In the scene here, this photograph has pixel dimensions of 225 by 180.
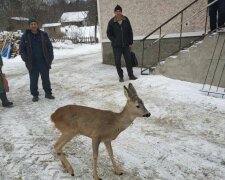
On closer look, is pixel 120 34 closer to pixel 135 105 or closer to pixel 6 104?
pixel 6 104

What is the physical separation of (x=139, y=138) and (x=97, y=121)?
1.72m

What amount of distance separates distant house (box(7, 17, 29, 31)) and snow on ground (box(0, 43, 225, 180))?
26023 mm

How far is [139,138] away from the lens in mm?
5984

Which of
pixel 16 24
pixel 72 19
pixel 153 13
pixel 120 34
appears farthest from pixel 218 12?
pixel 72 19

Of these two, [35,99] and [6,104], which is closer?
[6,104]

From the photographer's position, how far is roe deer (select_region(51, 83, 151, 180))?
437 centimetres

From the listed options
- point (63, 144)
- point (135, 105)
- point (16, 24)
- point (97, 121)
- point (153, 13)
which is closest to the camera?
point (135, 105)

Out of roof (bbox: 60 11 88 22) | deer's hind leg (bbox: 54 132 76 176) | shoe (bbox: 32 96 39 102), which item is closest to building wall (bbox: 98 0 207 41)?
shoe (bbox: 32 96 39 102)

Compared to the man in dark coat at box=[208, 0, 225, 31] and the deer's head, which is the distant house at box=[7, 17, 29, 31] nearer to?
the man in dark coat at box=[208, 0, 225, 31]

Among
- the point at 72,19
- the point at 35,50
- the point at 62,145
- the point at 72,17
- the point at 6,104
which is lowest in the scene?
the point at 6,104

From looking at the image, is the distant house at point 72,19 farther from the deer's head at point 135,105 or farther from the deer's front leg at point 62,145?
the deer's head at point 135,105

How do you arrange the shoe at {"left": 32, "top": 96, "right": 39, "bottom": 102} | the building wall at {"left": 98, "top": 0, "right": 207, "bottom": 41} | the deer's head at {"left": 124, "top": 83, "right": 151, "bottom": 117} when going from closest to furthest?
1. the deer's head at {"left": 124, "top": 83, "right": 151, "bottom": 117}
2. the shoe at {"left": 32, "top": 96, "right": 39, "bottom": 102}
3. the building wall at {"left": 98, "top": 0, "right": 207, "bottom": 41}

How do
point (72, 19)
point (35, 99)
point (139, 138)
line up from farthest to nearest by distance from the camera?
point (72, 19) < point (35, 99) < point (139, 138)

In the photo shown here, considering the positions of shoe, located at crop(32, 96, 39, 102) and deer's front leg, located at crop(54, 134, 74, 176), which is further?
shoe, located at crop(32, 96, 39, 102)
